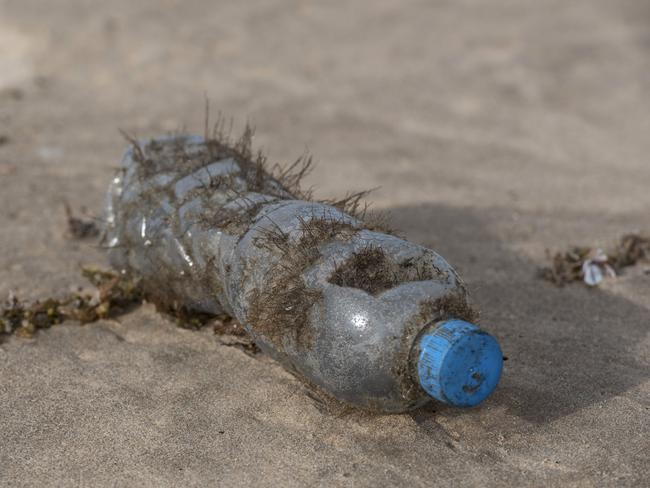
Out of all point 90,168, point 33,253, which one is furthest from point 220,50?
point 33,253

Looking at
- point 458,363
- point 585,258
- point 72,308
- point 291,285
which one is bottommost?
point 72,308

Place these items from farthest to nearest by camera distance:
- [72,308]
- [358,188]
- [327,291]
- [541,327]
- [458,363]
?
[358,188], [72,308], [541,327], [327,291], [458,363]

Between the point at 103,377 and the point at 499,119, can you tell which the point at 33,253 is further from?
the point at 499,119

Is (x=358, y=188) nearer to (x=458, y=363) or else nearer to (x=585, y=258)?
(x=585, y=258)

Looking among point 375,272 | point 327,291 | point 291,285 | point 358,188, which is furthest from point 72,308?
point 358,188

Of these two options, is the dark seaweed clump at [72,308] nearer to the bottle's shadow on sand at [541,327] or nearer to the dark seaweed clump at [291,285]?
the dark seaweed clump at [291,285]

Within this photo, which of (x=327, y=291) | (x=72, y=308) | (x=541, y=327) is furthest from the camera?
(x=72, y=308)

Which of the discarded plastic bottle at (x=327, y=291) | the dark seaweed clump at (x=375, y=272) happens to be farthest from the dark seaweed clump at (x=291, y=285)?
the dark seaweed clump at (x=375, y=272)
